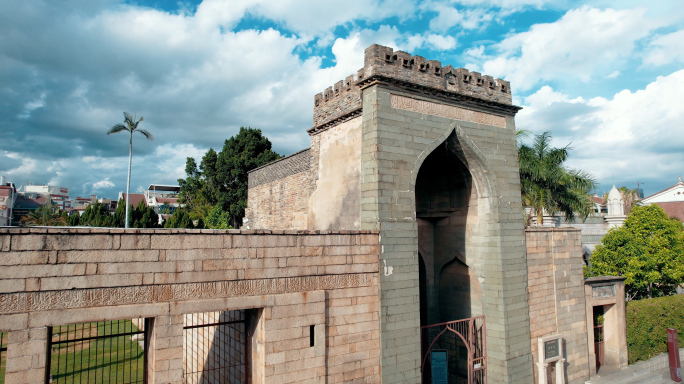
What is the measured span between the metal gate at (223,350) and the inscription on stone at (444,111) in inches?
212

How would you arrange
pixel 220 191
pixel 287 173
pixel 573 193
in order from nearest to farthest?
pixel 287 173
pixel 573 193
pixel 220 191

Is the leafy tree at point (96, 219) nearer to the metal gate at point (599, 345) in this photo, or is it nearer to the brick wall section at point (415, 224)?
the brick wall section at point (415, 224)

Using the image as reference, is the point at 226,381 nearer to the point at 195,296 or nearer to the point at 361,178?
the point at 195,296

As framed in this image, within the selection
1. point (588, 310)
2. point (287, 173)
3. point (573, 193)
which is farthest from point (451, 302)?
point (573, 193)

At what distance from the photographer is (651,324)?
1340 cm

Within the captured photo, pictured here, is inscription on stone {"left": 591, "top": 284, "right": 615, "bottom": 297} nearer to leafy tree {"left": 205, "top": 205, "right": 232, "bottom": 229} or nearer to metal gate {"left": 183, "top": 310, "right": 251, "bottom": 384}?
metal gate {"left": 183, "top": 310, "right": 251, "bottom": 384}

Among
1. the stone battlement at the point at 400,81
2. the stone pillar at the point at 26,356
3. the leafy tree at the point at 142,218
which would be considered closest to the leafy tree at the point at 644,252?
the stone battlement at the point at 400,81

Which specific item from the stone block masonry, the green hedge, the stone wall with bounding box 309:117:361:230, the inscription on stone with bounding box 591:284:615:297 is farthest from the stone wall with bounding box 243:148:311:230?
the green hedge

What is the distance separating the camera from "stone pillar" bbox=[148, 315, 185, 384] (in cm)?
591

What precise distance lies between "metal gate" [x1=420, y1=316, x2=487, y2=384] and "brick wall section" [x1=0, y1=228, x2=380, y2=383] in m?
2.38

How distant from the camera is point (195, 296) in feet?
20.5

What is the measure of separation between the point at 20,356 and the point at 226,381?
4616 mm

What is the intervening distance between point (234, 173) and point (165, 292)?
28.7m

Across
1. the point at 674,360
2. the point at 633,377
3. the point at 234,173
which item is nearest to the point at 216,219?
the point at 234,173
